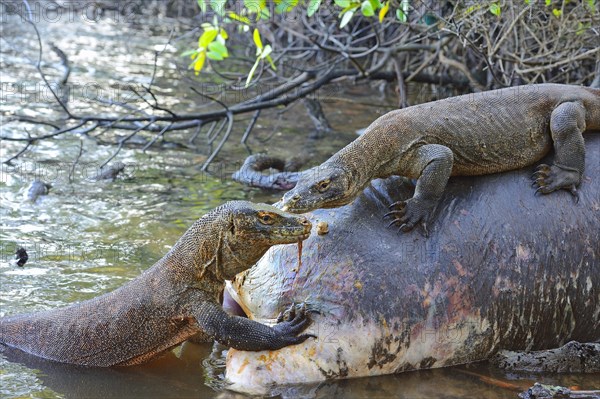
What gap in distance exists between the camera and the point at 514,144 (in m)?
5.84

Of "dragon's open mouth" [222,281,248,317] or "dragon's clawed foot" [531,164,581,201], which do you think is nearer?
"dragon's clawed foot" [531,164,581,201]

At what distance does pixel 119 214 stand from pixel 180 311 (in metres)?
3.07

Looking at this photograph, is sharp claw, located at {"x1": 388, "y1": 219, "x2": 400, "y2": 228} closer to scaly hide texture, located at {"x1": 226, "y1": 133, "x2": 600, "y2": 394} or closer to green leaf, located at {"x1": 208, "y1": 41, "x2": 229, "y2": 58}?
scaly hide texture, located at {"x1": 226, "y1": 133, "x2": 600, "y2": 394}

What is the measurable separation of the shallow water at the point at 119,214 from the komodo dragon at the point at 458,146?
106 centimetres

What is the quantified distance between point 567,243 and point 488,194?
1.77 feet

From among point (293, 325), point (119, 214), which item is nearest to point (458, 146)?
point (293, 325)

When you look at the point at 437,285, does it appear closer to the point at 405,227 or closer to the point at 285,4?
the point at 405,227

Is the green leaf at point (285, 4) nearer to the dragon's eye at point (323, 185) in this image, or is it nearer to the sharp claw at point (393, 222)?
the dragon's eye at point (323, 185)

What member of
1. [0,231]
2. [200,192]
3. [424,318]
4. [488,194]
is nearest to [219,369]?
[424,318]

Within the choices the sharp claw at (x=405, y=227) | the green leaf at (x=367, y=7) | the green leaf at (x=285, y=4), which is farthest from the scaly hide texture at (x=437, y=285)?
the green leaf at (x=367, y=7)

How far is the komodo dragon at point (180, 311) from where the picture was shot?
4953mm

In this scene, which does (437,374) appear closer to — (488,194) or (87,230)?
(488,194)

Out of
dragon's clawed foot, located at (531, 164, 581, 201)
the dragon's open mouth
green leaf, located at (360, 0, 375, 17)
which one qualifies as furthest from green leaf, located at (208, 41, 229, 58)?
dragon's clawed foot, located at (531, 164, 581, 201)

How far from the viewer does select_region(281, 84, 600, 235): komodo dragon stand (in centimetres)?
540
